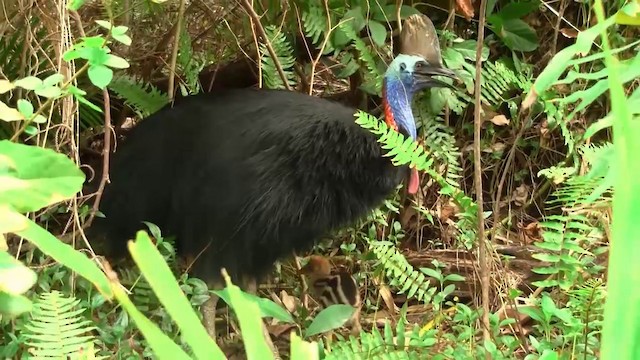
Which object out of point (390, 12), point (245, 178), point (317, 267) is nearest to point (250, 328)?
point (245, 178)

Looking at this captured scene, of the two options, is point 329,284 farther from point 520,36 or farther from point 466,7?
point 520,36

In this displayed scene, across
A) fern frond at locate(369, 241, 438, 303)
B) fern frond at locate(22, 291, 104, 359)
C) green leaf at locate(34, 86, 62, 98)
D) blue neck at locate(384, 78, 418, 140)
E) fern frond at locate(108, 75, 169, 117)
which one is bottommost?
fern frond at locate(369, 241, 438, 303)

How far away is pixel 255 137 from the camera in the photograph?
1.94 meters

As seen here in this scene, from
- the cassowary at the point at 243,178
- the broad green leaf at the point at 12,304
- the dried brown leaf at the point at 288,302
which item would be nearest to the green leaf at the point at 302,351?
the broad green leaf at the point at 12,304

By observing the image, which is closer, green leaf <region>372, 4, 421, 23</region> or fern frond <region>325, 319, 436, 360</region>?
fern frond <region>325, 319, 436, 360</region>

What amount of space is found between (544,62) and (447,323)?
1342mm

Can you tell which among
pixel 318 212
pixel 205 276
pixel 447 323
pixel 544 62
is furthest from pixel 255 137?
pixel 544 62

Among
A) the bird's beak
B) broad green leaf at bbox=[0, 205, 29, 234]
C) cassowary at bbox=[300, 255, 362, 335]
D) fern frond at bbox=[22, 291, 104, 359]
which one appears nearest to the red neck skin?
the bird's beak

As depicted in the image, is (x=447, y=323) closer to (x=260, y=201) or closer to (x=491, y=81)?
(x=260, y=201)

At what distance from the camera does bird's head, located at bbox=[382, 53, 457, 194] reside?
231 cm

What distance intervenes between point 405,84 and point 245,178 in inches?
27.0

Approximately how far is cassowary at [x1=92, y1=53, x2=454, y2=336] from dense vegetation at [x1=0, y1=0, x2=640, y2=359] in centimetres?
13

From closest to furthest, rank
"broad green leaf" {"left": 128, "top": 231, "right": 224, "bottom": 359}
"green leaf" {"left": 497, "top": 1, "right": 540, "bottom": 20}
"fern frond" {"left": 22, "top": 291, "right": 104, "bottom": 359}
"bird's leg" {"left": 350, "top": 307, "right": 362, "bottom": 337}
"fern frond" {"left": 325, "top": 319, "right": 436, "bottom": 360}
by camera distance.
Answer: "broad green leaf" {"left": 128, "top": 231, "right": 224, "bottom": 359} → "fern frond" {"left": 22, "top": 291, "right": 104, "bottom": 359} → "fern frond" {"left": 325, "top": 319, "right": 436, "bottom": 360} → "bird's leg" {"left": 350, "top": 307, "right": 362, "bottom": 337} → "green leaf" {"left": 497, "top": 1, "right": 540, "bottom": 20}

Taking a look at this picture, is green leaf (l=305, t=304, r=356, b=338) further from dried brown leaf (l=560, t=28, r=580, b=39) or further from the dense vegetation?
dried brown leaf (l=560, t=28, r=580, b=39)
